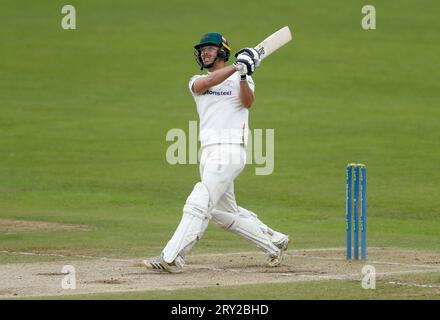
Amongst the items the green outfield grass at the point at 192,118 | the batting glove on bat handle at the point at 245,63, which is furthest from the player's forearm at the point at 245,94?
the green outfield grass at the point at 192,118

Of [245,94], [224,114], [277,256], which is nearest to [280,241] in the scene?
[277,256]

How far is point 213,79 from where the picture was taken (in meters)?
11.2

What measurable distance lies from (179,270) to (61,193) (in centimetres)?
1115

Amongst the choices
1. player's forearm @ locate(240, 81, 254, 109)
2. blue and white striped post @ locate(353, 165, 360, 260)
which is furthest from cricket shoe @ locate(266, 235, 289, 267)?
player's forearm @ locate(240, 81, 254, 109)

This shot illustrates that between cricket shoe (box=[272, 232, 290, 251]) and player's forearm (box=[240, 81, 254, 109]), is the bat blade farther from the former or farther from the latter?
cricket shoe (box=[272, 232, 290, 251])

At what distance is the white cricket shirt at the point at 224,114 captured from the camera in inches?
450

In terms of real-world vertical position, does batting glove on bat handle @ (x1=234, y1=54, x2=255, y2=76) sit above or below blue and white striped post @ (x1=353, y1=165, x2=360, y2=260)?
above

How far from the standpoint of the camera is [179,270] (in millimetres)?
11289

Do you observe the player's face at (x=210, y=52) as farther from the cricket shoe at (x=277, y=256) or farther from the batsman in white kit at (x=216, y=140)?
the cricket shoe at (x=277, y=256)

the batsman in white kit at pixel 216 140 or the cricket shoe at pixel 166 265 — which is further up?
the batsman in white kit at pixel 216 140

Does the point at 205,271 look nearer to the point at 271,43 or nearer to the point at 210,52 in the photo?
the point at 210,52

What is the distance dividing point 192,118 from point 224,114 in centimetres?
2001

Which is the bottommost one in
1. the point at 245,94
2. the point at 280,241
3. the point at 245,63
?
the point at 280,241

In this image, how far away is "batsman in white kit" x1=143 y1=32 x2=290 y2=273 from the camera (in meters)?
11.2
